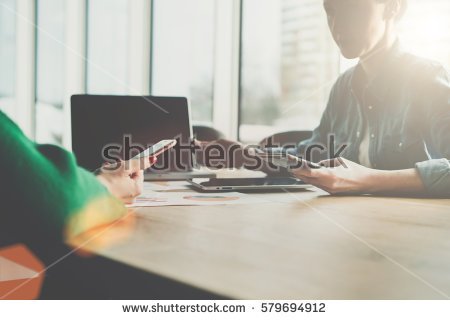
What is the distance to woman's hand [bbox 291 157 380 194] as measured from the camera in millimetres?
837

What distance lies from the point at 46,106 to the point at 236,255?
9.13 feet

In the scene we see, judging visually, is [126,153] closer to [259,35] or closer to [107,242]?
[107,242]

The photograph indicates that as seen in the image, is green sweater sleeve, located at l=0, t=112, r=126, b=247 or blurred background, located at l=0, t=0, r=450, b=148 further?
blurred background, located at l=0, t=0, r=450, b=148

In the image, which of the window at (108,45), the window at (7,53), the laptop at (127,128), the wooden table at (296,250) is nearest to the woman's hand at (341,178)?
the wooden table at (296,250)

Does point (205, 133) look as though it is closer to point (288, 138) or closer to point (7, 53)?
point (288, 138)

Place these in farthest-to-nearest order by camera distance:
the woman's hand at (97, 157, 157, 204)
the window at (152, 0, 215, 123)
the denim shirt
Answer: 1. the window at (152, 0, 215, 123)
2. the denim shirt
3. the woman's hand at (97, 157, 157, 204)

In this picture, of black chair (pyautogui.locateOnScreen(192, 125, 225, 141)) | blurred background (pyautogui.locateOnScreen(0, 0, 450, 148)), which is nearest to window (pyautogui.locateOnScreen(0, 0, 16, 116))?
blurred background (pyautogui.locateOnScreen(0, 0, 450, 148))

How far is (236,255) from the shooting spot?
43 centimetres

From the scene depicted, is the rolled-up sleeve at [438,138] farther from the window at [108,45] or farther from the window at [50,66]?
the window at [50,66]

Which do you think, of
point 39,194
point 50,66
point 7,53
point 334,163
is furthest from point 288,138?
point 7,53

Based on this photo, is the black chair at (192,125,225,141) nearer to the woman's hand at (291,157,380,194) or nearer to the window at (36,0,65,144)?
the woman's hand at (291,157,380,194)

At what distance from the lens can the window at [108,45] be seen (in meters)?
2.88

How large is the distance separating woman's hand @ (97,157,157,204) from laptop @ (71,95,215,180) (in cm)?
47

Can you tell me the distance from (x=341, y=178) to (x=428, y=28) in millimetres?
1249
